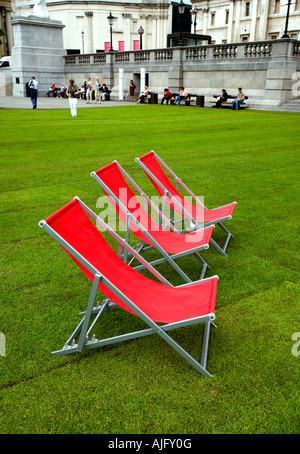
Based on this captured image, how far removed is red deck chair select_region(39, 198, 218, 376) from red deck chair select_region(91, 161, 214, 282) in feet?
2.02

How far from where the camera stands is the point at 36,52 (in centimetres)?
4309

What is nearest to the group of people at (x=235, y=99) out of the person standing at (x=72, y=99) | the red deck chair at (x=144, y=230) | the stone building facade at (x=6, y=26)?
the person standing at (x=72, y=99)

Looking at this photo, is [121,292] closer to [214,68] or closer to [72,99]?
[72,99]

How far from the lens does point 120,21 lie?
79500 mm

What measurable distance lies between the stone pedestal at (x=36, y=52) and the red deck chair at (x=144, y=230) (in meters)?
41.8

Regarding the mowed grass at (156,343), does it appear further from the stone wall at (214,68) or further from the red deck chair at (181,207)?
the stone wall at (214,68)

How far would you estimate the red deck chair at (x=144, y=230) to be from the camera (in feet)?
14.9

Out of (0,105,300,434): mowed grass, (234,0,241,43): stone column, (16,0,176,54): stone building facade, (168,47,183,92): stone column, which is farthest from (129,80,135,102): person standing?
(234,0,241,43): stone column

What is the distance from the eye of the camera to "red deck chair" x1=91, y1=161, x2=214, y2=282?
4.55 m

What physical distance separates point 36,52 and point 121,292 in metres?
45.0

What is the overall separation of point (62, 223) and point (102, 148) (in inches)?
397
